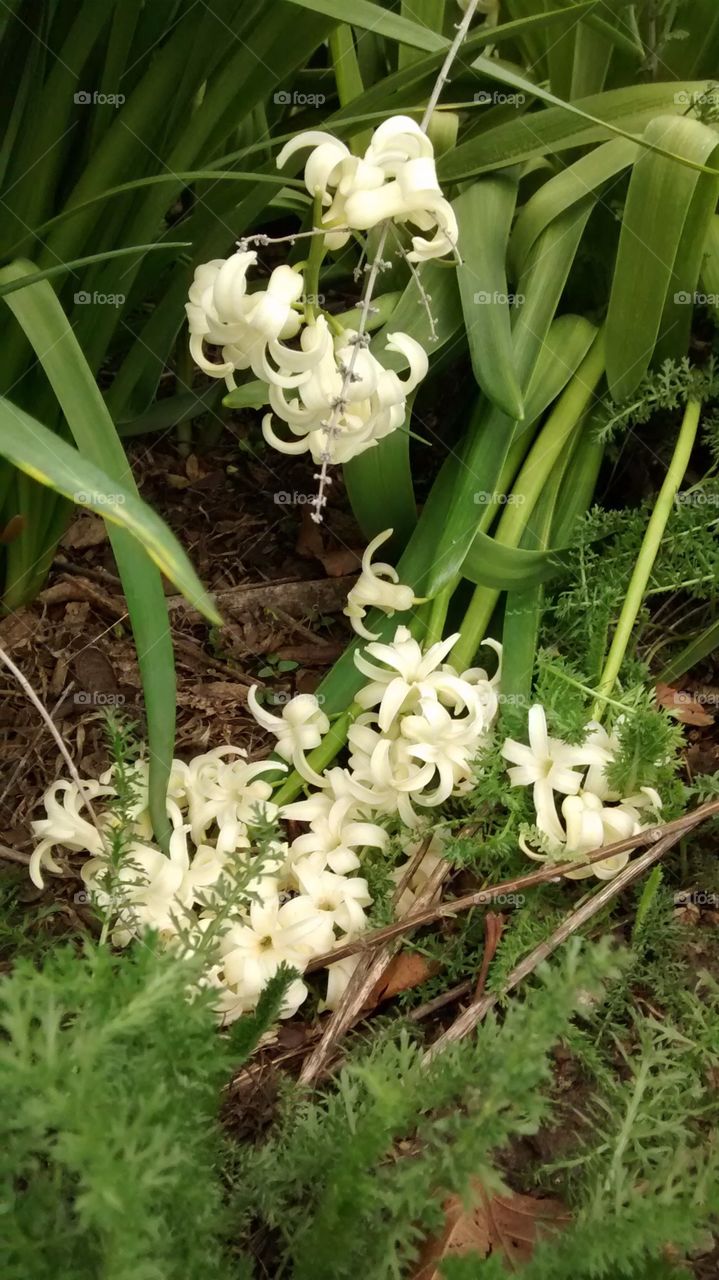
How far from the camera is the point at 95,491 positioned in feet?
1.73

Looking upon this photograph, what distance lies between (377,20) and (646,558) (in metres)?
0.54

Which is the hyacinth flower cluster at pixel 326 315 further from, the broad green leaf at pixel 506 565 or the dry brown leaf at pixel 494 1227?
the dry brown leaf at pixel 494 1227

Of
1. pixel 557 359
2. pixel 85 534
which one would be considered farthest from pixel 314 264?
pixel 85 534

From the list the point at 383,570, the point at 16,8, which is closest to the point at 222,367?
the point at 383,570

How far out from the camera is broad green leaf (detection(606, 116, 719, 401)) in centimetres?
90

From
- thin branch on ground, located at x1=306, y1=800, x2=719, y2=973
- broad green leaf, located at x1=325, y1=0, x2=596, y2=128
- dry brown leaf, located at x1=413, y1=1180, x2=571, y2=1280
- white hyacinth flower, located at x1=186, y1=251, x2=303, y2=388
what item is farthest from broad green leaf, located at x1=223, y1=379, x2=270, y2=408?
dry brown leaf, located at x1=413, y1=1180, x2=571, y2=1280

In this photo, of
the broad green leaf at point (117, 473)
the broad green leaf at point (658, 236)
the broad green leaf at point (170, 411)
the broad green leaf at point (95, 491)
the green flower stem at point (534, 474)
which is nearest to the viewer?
the broad green leaf at point (95, 491)

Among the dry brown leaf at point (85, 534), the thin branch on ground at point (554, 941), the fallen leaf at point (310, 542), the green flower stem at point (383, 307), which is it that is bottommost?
the thin branch on ground at point (554, 941)

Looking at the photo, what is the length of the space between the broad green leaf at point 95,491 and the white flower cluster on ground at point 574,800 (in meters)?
0.42

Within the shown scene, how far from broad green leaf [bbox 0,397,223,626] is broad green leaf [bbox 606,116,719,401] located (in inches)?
24.8

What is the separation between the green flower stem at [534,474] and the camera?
1015 millimetres

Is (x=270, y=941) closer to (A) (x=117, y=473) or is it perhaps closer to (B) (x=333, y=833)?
(B) (x=333, y=833)

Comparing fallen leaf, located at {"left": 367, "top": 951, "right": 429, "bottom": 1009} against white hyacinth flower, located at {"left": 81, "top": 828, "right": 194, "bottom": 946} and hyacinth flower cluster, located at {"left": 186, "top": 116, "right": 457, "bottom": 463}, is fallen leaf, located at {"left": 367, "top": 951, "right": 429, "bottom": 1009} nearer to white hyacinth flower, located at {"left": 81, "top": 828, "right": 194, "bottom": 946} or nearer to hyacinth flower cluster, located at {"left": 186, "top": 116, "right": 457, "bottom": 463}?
white hyacinth flower, located at {"left": 81, "top": 828, "right": 194, "bottom": 946}

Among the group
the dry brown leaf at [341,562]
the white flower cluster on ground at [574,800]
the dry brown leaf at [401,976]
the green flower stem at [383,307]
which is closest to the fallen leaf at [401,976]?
the dry brown leaf at [401,976]
